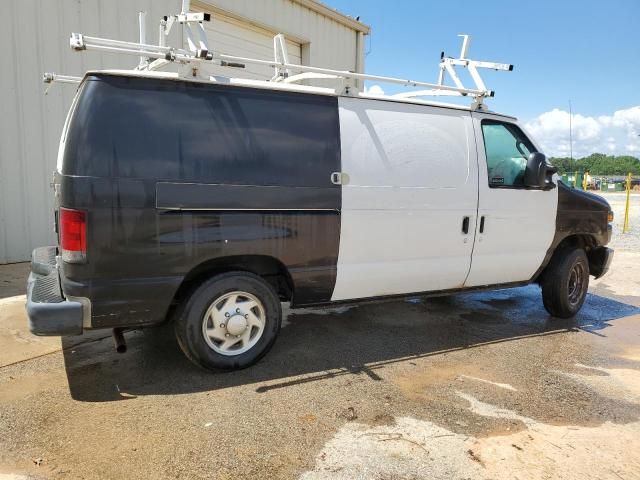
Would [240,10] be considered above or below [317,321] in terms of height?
above

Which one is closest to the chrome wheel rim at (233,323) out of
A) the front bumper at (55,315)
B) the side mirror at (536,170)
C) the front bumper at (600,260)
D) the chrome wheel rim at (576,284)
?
the front bumper at (55,315)

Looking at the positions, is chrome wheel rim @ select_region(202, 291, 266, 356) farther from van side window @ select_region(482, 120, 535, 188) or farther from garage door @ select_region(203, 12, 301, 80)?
garage door @ select_region(203, 12, 301, 80)

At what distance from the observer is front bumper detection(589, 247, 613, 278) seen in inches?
220

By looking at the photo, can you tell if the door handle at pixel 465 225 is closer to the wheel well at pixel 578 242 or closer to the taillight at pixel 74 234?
the wheel well at pixel 578 242

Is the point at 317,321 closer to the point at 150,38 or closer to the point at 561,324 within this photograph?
the point at 561,324

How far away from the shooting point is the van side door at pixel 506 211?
15.0ft

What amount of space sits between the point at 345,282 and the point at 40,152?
5.19 metres

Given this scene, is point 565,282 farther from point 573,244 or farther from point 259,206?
point 259,206

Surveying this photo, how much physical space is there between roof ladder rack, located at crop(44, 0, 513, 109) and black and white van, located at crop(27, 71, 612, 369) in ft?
0.54

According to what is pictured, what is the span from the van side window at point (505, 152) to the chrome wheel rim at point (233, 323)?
99.2 inches

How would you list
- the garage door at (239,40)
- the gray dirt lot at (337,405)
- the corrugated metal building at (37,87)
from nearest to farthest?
1. the gray dirt lot at (337,405)
2. the corrugated metal building at (37,87)
3. the garage door at (239,40)

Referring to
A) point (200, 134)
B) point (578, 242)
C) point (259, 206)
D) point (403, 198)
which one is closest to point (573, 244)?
point (578, 242)

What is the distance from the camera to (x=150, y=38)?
7762 mm

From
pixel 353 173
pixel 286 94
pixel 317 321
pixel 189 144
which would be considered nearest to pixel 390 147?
pixel 353 173
